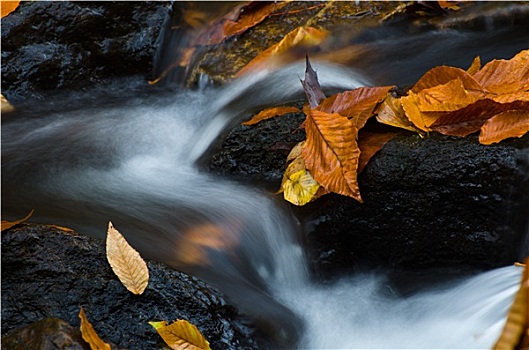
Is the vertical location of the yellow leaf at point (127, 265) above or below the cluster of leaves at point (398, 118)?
below

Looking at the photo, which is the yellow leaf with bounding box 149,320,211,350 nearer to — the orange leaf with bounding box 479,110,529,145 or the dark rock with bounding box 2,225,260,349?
the dark rock with bounding box 2,225,260,349

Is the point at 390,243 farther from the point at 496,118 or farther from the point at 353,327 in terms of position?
the point at 496,118

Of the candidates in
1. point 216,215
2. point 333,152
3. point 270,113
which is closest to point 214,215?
point 216,215

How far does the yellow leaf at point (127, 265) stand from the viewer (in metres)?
2.52

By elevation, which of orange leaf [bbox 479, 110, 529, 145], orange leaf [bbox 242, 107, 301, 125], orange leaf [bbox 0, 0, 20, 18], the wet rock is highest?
orange leaf [bbox 0, 0, 20, 18]

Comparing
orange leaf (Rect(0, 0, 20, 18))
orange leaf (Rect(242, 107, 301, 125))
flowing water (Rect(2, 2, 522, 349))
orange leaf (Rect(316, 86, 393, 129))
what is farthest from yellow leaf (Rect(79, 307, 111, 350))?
orange leaf (Rect(0, 0, 20, 18))

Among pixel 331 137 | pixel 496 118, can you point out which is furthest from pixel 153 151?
pixel 496 118

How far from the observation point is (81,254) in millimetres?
2627

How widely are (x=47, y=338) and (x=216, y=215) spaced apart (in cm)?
126

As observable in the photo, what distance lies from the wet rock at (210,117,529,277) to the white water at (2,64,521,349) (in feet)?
0.33

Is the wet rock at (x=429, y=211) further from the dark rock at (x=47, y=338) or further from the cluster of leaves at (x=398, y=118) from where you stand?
the dark rock at (x=47, y=338)

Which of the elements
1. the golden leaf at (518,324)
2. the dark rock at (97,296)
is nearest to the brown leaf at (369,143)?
the dark rock at (97,296)

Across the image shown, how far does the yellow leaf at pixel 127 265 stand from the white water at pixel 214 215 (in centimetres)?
22

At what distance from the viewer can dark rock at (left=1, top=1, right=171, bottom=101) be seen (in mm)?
4719
